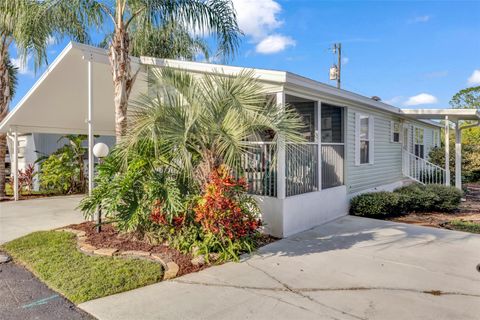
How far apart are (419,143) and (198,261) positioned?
41.7ft

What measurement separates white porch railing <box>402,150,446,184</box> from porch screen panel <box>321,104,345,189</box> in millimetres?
4780

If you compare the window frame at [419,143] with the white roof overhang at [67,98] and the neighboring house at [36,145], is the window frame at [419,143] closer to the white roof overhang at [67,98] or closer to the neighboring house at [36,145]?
the white roof overhang at [67,98]

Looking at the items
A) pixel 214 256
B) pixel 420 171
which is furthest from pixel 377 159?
pixel 214 256

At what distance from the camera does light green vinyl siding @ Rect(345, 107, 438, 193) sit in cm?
847

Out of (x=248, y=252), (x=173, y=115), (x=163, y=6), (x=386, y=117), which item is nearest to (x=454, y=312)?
(x=248, y=252)

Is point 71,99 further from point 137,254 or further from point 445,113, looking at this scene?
point 445,113

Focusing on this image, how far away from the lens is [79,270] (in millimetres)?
4242

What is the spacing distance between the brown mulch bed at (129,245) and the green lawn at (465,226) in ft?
19.2

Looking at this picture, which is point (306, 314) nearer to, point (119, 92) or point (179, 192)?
point (179, 192)

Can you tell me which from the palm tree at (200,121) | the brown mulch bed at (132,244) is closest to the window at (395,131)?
the brown mulch bed at (132,244)

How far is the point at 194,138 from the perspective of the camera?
16.2 ft

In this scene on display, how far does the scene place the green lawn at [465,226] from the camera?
696 cm

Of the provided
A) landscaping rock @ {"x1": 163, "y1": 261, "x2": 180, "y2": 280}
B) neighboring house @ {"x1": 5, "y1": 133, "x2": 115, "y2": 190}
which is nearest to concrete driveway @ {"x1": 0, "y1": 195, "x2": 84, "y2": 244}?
landscaping rock @ {"x1": 163, "y1": 261, "x2": 180, "y2": 280}

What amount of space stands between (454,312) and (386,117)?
8238mm
